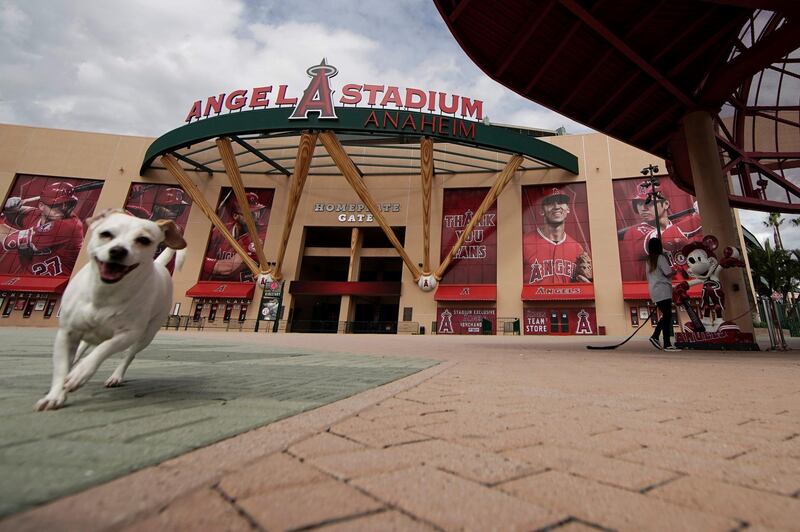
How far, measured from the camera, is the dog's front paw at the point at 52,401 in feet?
5.36

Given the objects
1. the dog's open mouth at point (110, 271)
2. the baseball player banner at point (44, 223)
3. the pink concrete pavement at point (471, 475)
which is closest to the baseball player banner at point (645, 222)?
the pink concrete pavement at point (471, 475)

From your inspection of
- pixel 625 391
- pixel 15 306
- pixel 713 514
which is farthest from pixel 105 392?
pixel 15 306

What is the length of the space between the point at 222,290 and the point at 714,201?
28.0 m

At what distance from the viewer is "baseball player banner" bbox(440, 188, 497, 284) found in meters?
26.8

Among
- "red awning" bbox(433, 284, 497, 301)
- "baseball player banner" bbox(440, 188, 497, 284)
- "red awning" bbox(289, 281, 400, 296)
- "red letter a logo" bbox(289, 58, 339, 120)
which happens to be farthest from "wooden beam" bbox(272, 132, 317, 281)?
"red awning" bbox(433, 284, 497, 301)

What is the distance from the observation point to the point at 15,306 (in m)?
26.6

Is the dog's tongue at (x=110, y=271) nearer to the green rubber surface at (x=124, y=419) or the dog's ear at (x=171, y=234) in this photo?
the dog's ear at (x=171, y=234)

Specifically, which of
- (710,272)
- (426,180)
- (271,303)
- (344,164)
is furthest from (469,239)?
(710,272)

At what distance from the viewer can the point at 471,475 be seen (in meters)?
1.06

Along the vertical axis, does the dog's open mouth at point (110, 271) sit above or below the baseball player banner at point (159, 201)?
below

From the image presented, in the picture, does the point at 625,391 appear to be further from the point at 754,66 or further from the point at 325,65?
the point at 325,65

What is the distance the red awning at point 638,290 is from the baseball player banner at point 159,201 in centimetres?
3358

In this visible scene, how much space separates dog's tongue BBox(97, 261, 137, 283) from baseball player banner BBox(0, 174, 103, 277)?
35.6 metres

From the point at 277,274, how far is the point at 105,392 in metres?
25.0
